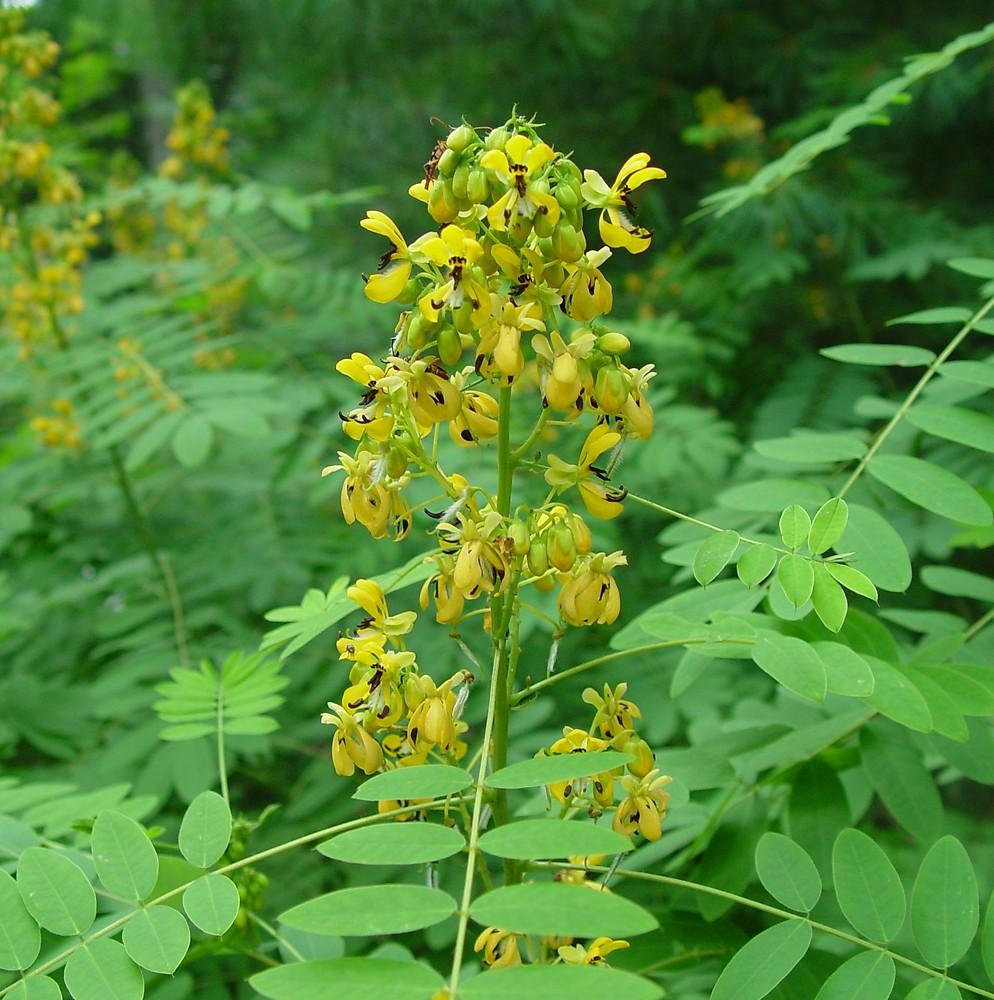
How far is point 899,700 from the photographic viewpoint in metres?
1.10

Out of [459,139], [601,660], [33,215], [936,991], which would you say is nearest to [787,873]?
[936,991]

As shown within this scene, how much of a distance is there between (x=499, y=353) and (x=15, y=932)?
760mm

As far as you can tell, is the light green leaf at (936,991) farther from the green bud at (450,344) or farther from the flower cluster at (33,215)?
the flower cluster at (33,215)

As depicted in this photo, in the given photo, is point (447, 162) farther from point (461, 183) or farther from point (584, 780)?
point (584, 780)

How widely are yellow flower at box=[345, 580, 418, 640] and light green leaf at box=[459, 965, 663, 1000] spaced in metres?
0.45

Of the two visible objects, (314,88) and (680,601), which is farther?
(314,88)

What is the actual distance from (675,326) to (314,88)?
2081mm

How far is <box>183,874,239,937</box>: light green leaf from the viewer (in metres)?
0.97

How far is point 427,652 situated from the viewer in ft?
7.38

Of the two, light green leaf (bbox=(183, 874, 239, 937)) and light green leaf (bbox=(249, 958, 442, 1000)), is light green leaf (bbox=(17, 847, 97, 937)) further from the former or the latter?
light green leaf (bbox=(249, 958, 442, 1000))

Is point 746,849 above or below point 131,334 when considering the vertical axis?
below

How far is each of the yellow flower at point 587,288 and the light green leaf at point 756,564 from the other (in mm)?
321

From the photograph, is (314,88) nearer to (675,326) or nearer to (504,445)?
(675,326)

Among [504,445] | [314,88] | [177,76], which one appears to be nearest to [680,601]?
[504,445]
